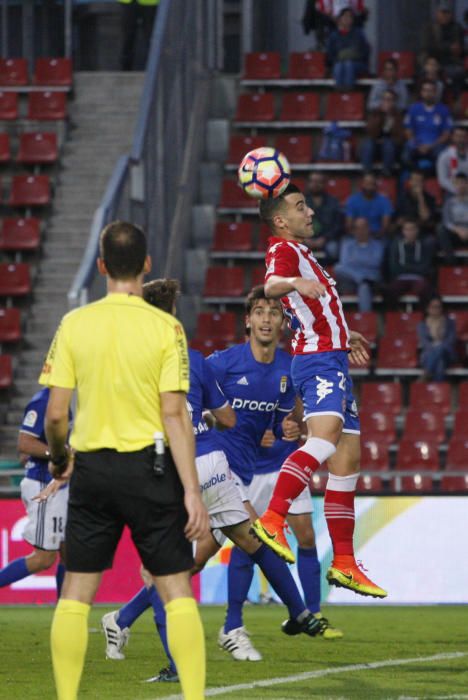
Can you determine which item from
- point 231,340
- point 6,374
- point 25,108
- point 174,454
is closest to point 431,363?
point 231,340

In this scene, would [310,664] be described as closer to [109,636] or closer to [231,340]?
[109,636]

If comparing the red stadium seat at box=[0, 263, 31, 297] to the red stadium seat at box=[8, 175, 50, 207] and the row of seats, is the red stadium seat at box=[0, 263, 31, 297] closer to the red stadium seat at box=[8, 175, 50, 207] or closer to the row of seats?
the red stadium seat at box=[8, 175, 50, 207]

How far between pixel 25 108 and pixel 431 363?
7607mm

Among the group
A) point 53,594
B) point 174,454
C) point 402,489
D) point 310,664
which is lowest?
point 53,594

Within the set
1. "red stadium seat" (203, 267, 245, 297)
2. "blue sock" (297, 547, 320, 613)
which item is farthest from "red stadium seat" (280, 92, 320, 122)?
"blue sock" (297, 547, 320, 613)

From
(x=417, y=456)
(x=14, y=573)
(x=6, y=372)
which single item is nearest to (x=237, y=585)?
(x=14, y=573)

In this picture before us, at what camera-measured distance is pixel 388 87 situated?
20.1 metres

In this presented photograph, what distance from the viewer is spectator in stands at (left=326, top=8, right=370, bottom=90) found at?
68.3 feet

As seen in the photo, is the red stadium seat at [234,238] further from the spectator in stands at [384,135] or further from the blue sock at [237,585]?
the blue sock at [237,585]

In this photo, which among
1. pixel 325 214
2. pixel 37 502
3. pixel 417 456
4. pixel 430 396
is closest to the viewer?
pixel 37 502

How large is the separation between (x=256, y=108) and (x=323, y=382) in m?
13.1

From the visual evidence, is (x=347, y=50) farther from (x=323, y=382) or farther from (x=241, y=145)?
(x=323, y=382)

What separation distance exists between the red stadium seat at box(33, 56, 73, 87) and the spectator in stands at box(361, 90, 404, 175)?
4547 millimetres

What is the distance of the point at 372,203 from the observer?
18656 mm
